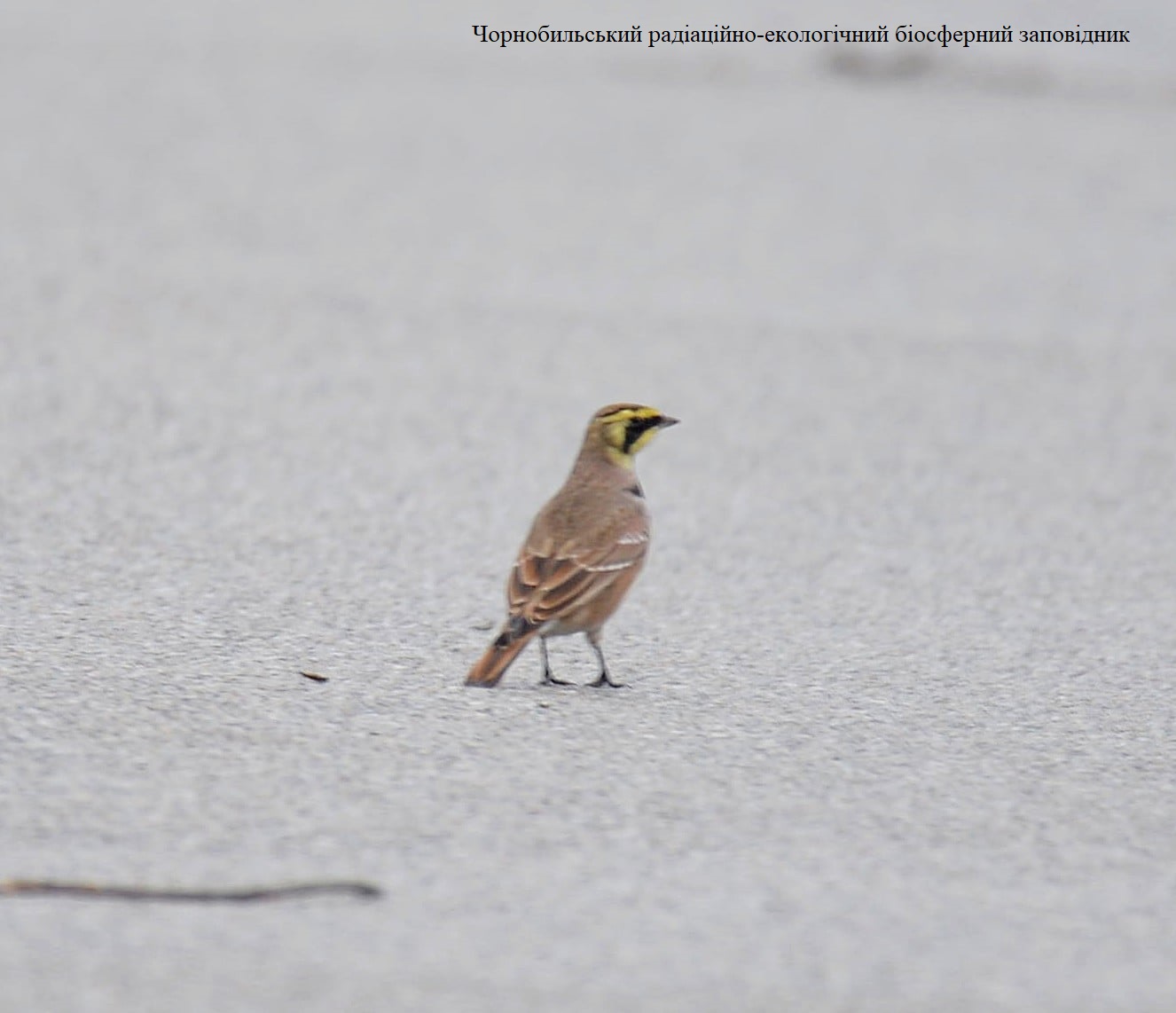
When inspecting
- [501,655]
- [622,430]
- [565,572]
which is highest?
[622,430]

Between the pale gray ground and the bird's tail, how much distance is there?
0.24 feet

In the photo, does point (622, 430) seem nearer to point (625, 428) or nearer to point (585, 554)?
point (625, 428)

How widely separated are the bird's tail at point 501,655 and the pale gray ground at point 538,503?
0.24ft

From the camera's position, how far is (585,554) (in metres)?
6.57

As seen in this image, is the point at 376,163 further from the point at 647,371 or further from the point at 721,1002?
the point at 721,1002

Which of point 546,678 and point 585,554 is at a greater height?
point 585,554

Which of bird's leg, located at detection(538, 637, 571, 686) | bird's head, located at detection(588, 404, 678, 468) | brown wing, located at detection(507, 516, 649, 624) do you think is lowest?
bird's leg, located at detection(538, 637, 571, 686)

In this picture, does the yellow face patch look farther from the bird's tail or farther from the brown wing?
the bird's tail

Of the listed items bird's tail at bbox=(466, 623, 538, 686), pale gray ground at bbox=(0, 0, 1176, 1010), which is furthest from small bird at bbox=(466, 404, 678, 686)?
pale gray ground at bbox=(0, 0, 1176, 1010)

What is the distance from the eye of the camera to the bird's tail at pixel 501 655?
20.4ft

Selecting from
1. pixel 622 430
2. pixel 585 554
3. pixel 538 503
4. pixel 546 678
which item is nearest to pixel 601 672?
pixel 546 678

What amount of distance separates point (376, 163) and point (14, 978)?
1274cm

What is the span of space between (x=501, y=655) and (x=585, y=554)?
496 millimetres

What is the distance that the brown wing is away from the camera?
629cm
